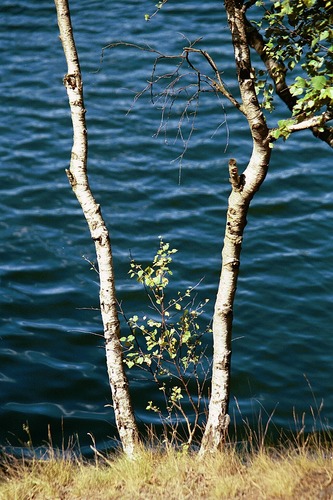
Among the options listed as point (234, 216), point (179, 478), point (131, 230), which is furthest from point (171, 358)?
point (131, 230)

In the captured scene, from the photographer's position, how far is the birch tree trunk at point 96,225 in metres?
7.32

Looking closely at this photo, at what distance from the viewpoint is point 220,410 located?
772cm

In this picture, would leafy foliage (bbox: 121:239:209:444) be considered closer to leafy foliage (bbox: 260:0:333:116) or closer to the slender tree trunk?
the slender tree trunk

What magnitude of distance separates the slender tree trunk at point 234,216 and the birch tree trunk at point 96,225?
0.83 meters

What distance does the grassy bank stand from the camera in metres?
6.85

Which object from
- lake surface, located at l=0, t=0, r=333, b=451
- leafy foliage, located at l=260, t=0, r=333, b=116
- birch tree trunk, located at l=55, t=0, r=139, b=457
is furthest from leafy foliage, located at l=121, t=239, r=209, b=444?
leafy foliage, located at l=260, t=0, r=333, b=116

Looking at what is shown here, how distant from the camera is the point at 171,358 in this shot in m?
10.8

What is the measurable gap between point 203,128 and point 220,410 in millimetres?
10419

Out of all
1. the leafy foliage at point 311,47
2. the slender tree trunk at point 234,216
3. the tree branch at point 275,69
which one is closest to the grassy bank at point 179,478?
the slender tree trunk at point 234,216

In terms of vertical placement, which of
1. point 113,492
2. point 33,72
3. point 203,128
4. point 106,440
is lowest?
point 106,440

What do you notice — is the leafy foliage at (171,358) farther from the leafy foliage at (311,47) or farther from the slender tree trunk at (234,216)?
the leafy foliage at (311,47)

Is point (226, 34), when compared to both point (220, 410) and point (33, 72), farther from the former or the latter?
point (220, 410)

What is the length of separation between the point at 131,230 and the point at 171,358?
4.44 meters

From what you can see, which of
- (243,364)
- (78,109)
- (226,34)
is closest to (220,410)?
(78,109)
